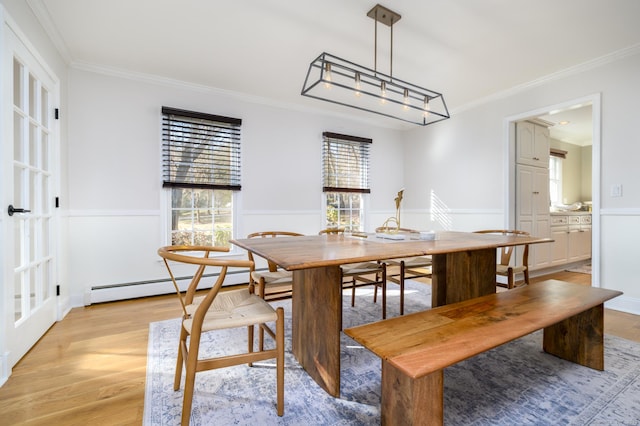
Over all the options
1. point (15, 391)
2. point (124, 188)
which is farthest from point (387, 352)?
point (124, 188)

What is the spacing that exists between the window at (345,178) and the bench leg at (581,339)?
10.3 feet

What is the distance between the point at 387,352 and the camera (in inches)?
43.9

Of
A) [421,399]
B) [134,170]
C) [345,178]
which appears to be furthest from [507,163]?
[134,170]

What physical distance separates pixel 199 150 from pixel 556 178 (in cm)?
662

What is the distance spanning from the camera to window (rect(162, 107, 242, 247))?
3531 millimetres

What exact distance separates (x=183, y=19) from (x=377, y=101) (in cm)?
273

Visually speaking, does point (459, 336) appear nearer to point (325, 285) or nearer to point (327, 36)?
point (325, 285)

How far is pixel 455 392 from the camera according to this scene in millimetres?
1604

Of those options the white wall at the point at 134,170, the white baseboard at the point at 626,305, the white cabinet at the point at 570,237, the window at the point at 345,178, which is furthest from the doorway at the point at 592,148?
the white wall at the point at 134,170

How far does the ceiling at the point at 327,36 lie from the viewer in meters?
2.28

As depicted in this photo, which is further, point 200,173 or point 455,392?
point 200,173

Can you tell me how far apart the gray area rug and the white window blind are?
82.2 inches

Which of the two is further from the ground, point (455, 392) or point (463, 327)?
point (463, 327)

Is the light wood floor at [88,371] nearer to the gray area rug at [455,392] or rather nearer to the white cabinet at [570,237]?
the gray area rug at [455,392]
